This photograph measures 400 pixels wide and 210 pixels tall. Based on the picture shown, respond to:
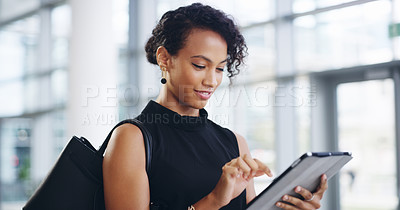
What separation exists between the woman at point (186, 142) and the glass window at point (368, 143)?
10.9ft

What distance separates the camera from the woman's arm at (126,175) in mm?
1194

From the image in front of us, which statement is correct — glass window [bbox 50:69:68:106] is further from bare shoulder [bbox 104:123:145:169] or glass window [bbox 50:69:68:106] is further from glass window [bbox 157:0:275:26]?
bare shoulder [bbox 104:123:145:169]

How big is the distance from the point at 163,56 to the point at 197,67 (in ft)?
0.41

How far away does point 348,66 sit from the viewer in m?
4.62

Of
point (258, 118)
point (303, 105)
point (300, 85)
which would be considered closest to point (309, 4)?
point (300, 85)

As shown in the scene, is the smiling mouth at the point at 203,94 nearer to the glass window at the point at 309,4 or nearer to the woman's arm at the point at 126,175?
the woman's arm at the point at 126,175

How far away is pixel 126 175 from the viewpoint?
1191 mm

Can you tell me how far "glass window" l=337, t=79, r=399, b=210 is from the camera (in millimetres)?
4402

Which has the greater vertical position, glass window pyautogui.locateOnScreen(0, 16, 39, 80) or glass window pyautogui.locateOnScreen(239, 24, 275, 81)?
glass window pyautogui.locateOnScreen(0, 16, 39, 80)

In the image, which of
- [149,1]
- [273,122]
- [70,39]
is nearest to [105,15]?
[70,39]

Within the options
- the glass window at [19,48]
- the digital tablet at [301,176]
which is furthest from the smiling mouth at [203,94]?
the glass window at [19,48]

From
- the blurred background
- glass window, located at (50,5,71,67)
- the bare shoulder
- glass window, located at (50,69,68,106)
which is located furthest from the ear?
glass window, located at (50,5,71,67)

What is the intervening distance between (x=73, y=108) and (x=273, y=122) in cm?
246

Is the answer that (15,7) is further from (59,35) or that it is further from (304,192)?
(304,192)
